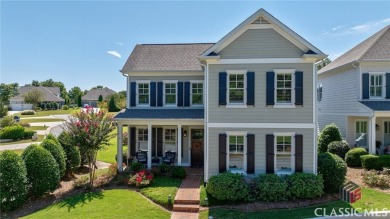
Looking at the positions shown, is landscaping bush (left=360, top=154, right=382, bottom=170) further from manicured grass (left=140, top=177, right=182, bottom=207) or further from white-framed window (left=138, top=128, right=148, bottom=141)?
white-framed window (left=138, top=128, right=148, bottom=141)

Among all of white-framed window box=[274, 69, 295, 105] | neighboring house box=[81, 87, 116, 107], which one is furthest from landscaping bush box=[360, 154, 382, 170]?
→ neighboring house box=[81, 87, 116, 107]

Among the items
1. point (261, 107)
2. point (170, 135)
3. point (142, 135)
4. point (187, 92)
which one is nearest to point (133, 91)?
point (142, 135)

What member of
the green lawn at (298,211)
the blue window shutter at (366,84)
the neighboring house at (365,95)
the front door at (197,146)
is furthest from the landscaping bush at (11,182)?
the blue window shutter at (366,84)

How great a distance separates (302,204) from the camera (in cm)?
1183

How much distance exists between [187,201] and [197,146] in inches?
249

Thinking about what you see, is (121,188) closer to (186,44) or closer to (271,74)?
(271,74)

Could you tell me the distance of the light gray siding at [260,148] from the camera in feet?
43.8

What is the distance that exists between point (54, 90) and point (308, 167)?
99.6 meters

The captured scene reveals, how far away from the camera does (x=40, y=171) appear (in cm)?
1254

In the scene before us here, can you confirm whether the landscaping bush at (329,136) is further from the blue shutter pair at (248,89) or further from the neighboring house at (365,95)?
the blue shutter pair at (248,89)

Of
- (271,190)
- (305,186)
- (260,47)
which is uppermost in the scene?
(260,47)

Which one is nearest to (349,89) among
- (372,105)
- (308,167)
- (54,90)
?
(372,105)

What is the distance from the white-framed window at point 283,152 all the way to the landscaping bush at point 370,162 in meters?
6.49

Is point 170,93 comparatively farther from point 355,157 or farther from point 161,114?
point 355,157
